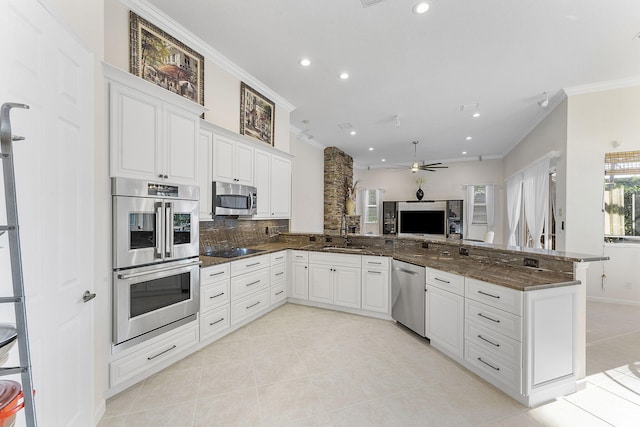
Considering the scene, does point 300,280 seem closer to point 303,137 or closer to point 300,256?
point 300,256

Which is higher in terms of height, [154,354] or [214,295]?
[214,295]

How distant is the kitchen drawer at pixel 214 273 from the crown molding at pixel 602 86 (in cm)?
538

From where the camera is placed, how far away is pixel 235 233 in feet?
12.7

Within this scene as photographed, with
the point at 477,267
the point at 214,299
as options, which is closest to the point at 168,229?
the point at 214,299

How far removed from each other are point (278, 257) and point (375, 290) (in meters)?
1.43

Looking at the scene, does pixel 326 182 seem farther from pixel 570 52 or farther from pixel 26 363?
pixel 26 363

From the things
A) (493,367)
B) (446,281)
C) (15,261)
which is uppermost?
(15,261)

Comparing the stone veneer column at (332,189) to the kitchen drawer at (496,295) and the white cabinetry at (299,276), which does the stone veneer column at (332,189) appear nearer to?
the white cabinetry at (299,276)

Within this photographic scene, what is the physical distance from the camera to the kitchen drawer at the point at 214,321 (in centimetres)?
270

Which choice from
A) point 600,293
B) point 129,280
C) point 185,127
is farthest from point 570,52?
point 129,280

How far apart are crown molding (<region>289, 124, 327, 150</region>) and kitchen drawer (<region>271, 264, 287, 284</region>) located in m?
3.17

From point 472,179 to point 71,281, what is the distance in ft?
31.6

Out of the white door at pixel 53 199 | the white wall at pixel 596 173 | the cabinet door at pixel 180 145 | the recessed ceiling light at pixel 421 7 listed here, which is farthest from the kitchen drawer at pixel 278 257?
the white wall at pixel 596 173

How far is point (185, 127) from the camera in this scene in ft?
8.38
